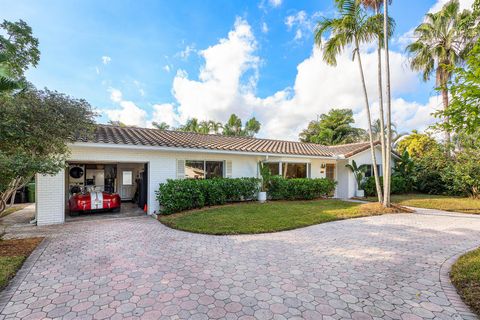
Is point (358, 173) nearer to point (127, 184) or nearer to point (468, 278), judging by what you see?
point (468, 278)

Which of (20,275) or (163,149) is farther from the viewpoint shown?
(163,149)

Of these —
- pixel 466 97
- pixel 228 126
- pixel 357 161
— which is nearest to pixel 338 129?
pixel 228 126

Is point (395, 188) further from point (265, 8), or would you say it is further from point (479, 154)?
point (265, 8)

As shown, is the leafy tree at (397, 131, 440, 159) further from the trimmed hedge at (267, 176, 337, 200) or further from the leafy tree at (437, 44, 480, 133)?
the leafy tree at (437, 44, 480, 133)

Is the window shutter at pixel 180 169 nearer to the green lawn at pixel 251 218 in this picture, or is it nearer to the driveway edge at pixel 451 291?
the green lawn at pixel 251 218

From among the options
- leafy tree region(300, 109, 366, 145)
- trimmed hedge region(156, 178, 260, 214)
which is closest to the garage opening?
trimmed hedge region(156, 178, 260, 214)

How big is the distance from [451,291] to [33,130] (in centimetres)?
984

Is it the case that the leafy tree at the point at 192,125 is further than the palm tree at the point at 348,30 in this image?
Yes

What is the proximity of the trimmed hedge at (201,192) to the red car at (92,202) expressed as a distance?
233cm

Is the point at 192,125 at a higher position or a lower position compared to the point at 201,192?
higher

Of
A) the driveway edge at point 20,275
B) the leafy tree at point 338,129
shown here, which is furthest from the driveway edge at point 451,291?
the leafy tree at point 338,129

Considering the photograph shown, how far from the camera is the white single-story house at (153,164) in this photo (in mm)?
8680

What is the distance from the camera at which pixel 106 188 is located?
49.5 ft

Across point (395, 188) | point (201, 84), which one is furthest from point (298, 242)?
point (395, 188)
